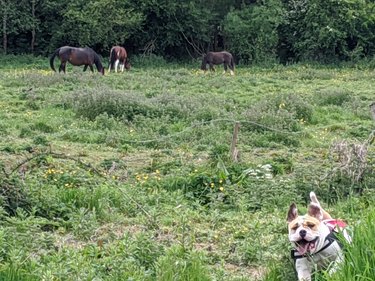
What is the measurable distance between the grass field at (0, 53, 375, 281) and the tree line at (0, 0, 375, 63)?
57.3 ft

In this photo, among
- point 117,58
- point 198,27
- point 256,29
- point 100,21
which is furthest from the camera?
point 198,27

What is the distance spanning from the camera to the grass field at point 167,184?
4945mm

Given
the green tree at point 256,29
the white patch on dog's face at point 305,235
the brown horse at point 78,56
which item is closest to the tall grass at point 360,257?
the white patch on dog's face at point 305,235

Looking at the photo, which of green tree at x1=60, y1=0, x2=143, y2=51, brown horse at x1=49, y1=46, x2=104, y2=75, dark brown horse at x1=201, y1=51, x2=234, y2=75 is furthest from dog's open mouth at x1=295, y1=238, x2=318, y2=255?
green tree at x1=60, y1=0, x2=143, y2=51

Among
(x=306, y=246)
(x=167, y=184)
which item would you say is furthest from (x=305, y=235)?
(x=167, y=184)

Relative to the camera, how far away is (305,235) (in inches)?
176

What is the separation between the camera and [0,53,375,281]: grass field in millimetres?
4945

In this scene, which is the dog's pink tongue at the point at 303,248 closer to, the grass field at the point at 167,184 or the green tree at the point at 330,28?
the grass field at the point at 167,184

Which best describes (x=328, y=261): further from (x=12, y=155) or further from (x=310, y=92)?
(x=310, y=92)

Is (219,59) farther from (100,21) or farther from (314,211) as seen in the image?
(314,211)

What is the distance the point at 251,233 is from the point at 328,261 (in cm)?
147

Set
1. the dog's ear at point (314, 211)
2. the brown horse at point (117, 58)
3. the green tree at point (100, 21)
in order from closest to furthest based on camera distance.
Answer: the dog's ear at point (314, 211) → the brown horse at point (117, 58) → the green tree at point (100, 21)

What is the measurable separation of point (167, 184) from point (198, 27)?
26750 mm

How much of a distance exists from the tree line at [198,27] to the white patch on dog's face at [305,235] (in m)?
27.9
